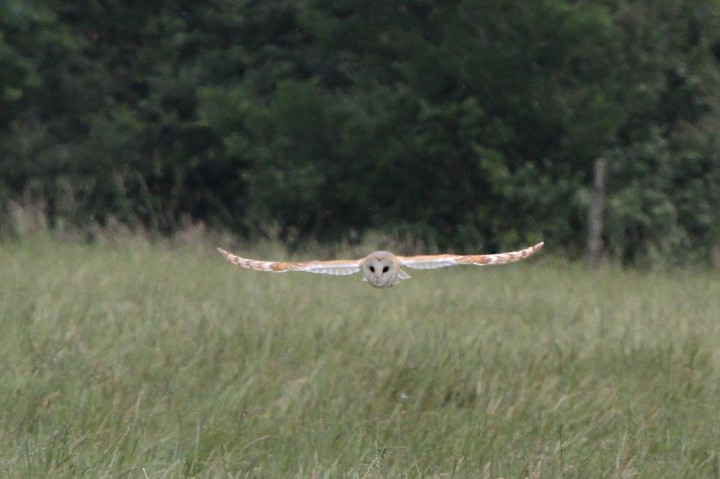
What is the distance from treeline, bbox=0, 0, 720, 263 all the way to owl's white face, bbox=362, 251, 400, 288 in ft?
35.3

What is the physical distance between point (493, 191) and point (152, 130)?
200 inches

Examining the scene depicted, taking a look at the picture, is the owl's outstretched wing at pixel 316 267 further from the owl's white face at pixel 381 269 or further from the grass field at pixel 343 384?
the grass field at pixel 343 384

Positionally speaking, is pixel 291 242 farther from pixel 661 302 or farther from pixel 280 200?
pixel 661 302

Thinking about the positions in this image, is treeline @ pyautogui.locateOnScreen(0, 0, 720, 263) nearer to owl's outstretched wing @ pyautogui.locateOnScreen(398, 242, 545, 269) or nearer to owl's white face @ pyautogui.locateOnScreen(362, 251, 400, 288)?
owl's outstretched wing @ pyautogui.locateOnScreen(398, 242, 545, 269)

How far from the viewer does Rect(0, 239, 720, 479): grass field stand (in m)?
3.78

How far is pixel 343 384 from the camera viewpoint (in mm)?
4699

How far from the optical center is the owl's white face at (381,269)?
2479mm

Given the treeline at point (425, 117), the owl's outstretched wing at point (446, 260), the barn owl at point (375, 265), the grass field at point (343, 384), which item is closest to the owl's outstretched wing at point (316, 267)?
the barn owl at point (375, 265)

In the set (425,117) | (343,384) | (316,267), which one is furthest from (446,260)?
(425,117)

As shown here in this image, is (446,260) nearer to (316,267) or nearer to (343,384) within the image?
(316,267)

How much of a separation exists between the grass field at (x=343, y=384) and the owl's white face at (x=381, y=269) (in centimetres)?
98

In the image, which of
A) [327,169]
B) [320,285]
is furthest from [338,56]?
[320,285]

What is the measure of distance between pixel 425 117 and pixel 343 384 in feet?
30.6

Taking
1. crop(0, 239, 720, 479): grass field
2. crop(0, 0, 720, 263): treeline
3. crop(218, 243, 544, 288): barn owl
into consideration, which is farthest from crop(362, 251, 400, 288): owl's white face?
crop(0, 0, 720, 263): treeline
